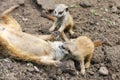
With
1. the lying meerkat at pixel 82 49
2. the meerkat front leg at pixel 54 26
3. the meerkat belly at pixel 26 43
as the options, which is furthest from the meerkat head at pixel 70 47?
the meerkat front leg at pixel 54 26

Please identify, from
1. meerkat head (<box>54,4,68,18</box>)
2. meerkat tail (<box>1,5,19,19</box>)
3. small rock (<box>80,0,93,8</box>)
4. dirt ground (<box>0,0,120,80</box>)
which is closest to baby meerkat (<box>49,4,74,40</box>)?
meerkat head (<box>54,4,68,18</box>)

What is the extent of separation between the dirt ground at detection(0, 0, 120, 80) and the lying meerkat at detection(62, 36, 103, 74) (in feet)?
0.31

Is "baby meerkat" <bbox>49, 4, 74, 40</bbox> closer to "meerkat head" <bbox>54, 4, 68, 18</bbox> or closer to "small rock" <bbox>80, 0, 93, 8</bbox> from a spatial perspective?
"meerkat head" <bbox>54, 4, 68, 18</bbox>

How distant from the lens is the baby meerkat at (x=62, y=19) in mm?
7469

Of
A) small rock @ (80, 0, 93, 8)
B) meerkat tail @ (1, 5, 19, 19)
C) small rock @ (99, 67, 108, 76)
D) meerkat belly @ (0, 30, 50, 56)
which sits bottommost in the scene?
small rock @ (99, 67, 108, 76)

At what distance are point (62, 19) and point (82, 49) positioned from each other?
1103 millimetres

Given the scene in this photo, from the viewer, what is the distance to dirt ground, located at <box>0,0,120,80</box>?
6.16 m

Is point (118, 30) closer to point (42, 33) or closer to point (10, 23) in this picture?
point (42, 33)

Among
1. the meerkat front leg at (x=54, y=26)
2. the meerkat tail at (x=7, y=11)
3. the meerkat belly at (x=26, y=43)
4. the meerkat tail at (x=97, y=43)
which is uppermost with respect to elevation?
the meerkat tail at (x=7, y=11)

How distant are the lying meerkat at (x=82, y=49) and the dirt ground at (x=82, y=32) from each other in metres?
0.10

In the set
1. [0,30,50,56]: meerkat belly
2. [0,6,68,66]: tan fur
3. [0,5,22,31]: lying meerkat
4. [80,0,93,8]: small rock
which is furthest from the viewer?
[80,0,93,8]: small rock

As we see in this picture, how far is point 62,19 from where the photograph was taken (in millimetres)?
7672

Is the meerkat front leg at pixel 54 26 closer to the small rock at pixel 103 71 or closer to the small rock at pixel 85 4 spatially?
the small rock at pixel 85 4

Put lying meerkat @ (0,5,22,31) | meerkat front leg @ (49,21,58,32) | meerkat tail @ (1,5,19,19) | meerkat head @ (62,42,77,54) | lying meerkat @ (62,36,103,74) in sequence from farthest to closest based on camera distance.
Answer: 1. meerkat front leg @ (49,21,58,32)
2. meerkat tail @ (1,5,19,19)
3. lying meerkat @ (0,5,22,31)
4. lying meerkat @ (62,36,103,74)
5. meerkat head @ (62,42,77,54)
